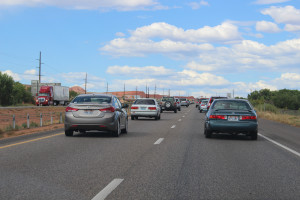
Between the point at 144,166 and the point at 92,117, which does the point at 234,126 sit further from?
the point at 144,166

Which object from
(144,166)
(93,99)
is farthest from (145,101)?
(144,166)

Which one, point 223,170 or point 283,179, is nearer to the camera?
point 283,179

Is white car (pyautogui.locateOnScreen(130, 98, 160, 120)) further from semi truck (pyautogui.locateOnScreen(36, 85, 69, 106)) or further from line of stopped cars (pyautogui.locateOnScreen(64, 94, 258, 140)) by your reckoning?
semi truck (pyautogui.locateOnScreen(36, 85, 69, 106))

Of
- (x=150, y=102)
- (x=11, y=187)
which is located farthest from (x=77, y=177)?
(x=150, y=102)

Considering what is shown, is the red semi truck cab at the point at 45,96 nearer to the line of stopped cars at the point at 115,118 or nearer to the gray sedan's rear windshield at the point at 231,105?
the line of stopped cars at the point at 115,118

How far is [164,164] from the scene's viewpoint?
867 centimetres

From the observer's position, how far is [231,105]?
604 inches

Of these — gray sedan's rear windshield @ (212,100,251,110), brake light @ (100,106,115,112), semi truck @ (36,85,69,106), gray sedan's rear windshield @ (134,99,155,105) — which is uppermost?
semi truck @ (36,85,69,106)

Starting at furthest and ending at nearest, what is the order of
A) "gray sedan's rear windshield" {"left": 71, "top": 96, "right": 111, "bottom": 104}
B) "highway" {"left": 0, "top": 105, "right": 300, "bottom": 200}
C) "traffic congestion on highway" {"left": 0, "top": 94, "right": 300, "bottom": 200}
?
"gray sedan's rear windshield" {"left": 71, "top": 96, "right": 111, "bottom": 104}, "traffic congestion on highway" {"left": 0, "top": 94, "right": 300, "bottom": 200}, "highway" {"left": 0, "top": 105, "right": 300, "bottom": 200}

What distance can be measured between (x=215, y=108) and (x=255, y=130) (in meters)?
1.63

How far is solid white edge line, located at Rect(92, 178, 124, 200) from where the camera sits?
18.5 ft

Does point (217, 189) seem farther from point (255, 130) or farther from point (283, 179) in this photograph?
point (255, 130)

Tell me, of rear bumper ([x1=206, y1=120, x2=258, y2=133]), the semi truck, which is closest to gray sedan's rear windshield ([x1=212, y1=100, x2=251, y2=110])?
rear bumper ([x1=206, y1=120, x2=258, y2=133])

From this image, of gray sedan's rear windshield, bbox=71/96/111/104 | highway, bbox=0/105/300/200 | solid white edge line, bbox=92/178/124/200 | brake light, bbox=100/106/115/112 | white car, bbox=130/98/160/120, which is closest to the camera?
solid white edge line, bbox=92/178/124/200
